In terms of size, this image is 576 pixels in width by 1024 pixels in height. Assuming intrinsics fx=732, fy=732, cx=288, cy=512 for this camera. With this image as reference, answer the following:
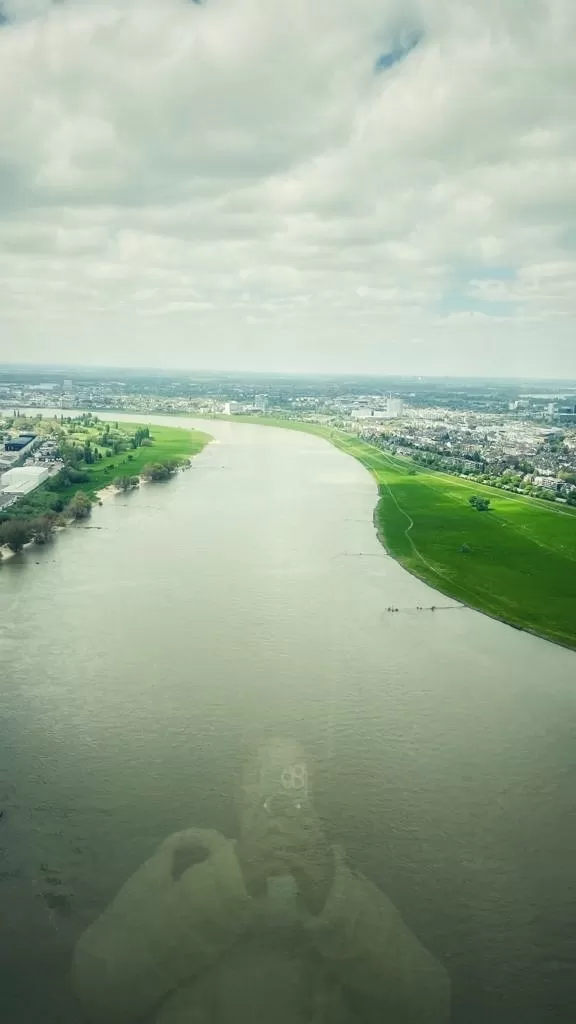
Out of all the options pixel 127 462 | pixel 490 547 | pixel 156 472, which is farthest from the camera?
pixel 127 462

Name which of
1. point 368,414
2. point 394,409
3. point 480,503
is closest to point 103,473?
point 480,503

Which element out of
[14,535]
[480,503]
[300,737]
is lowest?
[300,737]

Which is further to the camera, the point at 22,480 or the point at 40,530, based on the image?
the point at 22,480

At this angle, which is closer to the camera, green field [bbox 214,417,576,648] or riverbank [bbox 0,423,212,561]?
green field [bbox 214,417,576,648]

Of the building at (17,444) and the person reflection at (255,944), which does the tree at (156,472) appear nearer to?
the building at (17,444)

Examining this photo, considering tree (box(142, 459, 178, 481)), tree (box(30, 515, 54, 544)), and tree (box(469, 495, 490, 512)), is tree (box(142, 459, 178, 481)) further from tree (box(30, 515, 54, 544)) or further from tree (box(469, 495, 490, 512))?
tree (box(469, 495, 490, 512))

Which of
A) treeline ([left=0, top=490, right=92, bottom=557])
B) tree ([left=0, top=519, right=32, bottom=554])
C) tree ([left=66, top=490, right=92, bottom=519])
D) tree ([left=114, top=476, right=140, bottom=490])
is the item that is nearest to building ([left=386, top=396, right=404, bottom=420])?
tree ([left=114, top=476, right=140, bottom=490])

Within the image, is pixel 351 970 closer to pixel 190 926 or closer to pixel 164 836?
pixel 190 926

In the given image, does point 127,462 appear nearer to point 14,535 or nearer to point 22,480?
point 22,480
